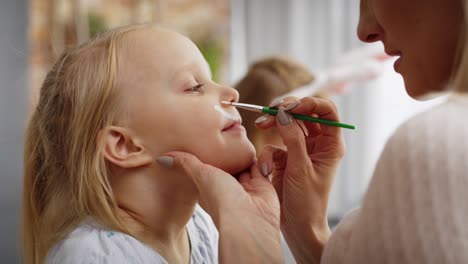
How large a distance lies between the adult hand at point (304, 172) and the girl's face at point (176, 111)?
0.25 ft

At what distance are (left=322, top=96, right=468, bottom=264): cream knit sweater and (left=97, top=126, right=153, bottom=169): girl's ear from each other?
20.5 inches

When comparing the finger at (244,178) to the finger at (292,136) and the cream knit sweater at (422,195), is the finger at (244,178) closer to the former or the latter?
the finger at (292,136)

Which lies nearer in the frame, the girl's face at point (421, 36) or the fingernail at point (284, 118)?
the girl's face at point (421, 36)

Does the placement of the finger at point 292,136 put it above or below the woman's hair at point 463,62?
below

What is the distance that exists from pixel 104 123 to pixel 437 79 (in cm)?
62

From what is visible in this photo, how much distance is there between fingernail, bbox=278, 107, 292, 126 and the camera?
111 cm

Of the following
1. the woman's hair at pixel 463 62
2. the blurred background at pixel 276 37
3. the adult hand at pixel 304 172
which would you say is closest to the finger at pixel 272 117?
the adult hand at pixel 304 172

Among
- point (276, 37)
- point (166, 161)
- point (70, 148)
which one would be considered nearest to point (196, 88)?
point (166, 161)

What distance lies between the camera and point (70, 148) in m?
1.20

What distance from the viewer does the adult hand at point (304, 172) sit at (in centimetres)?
113

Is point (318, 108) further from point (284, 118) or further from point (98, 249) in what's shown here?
point (98, 249)

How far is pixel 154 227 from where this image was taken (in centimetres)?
121

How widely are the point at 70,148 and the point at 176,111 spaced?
0.22m

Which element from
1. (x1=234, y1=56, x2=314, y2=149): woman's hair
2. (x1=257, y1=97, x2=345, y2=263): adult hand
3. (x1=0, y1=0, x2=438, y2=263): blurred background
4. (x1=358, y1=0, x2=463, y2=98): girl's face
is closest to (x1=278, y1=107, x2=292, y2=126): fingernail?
(x1=257, y1=97, x2=345, y2=263): adult hand
